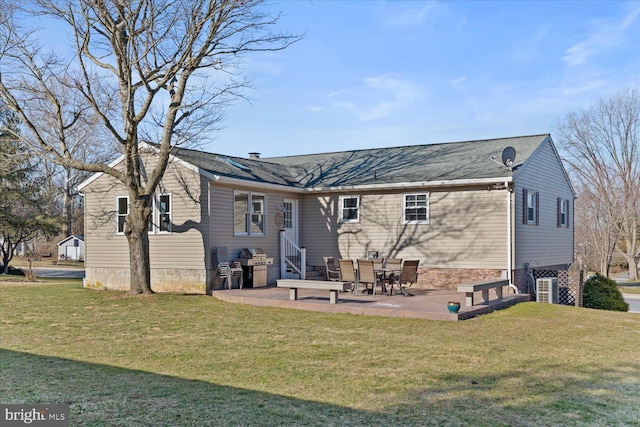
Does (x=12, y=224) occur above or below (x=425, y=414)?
above

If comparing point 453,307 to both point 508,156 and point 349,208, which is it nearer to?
point 508,156

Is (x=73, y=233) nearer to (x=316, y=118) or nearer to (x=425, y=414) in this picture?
(x=316, y=118)

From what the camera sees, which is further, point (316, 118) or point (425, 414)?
point (316, 118)

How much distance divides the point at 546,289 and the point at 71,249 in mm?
39110

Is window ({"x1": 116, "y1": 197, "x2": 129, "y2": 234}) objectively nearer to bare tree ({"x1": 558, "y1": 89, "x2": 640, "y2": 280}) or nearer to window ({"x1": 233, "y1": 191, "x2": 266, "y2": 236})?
window ({"x1": 233, "y1": 191, "x2": 266, "y2": 236})

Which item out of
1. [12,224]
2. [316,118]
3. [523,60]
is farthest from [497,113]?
[12,224]

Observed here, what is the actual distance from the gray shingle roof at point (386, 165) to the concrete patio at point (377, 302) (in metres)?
3.52

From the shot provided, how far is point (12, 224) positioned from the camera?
26.2m

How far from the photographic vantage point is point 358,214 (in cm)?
1792

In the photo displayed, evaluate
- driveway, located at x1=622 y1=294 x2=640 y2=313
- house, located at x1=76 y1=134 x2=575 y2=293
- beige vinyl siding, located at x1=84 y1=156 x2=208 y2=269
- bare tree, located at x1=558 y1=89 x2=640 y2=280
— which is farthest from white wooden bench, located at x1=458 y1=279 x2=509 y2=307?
bare tree, located at x1=558 y1=89 x2=640 y2=280

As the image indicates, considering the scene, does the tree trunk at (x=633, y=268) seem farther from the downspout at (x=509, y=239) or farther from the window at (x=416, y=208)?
the window at (x=416, y=208)

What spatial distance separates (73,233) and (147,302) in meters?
36.9

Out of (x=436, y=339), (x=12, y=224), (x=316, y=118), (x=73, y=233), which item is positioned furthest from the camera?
(x=73, y=233)

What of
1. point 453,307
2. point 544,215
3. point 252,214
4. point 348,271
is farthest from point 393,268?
point 544,215
